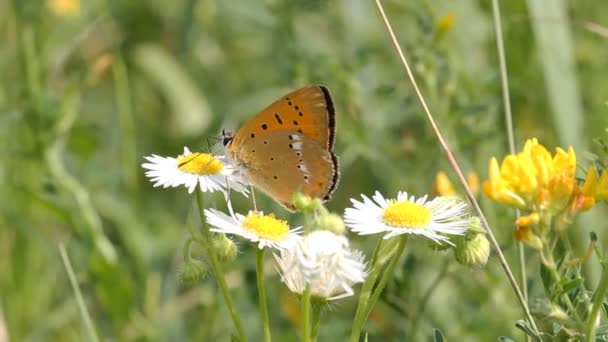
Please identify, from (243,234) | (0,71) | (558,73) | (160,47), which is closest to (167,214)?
(0,71)

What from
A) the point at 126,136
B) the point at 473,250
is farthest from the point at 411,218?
the point at 126,136

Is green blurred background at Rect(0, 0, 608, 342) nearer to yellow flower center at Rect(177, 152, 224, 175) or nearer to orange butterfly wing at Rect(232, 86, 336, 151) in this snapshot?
orange butterfly wing at Rect(232, 86, 336, 151)

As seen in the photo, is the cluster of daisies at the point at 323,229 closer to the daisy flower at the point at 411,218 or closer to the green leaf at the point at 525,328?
the daisy flower at the point at 411,218

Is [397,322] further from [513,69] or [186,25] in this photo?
[186,25]

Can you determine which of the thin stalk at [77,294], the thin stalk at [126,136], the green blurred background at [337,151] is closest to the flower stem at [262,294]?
the thin stalk at [77,294]

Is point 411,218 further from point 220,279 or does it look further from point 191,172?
point 191,172
